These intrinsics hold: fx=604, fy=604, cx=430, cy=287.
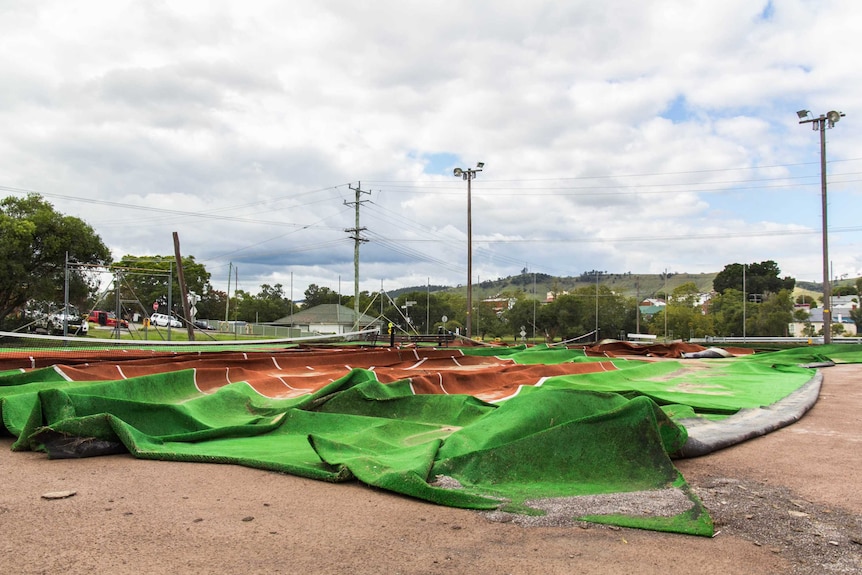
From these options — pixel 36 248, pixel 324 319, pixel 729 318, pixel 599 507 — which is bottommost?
pixel 324 319

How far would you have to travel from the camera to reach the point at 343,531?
283 cm

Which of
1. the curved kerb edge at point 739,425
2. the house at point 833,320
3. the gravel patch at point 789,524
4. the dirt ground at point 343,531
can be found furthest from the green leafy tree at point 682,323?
the dirt ground at point 343,531

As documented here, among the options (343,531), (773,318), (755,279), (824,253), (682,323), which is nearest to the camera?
(343,531)

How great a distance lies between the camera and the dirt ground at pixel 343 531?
245 cm

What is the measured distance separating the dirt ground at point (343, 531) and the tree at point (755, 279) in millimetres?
92416

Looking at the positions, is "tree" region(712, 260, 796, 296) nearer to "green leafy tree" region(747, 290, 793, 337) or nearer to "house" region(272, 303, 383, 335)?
"green leafy tree" region(747, 290, 793, 337)

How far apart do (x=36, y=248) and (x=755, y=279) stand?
89.6 m

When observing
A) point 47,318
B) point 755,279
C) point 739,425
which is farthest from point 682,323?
point 739,425

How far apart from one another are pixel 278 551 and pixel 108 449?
2385mm

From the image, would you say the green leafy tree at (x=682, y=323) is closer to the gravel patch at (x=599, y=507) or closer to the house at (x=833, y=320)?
the house at (x=833, y=320)

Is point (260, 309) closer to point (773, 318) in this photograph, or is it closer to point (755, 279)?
point (773, 318)

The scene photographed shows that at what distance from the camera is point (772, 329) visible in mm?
50156

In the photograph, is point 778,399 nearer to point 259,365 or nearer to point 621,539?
point 621,539

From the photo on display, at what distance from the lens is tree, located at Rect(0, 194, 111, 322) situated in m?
22.7
